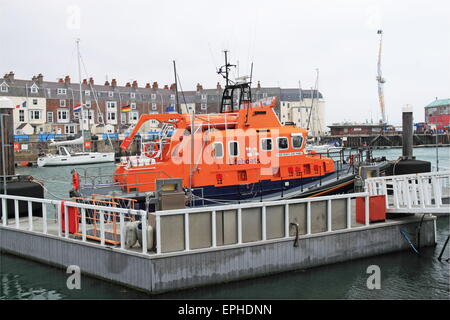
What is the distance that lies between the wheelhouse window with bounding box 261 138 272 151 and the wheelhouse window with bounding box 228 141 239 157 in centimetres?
104

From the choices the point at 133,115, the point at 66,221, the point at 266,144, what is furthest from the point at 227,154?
the point at 133,115

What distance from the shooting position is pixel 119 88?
82.9 m

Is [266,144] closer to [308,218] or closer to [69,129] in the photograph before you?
[308,218]

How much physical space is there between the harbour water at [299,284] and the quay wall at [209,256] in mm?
197

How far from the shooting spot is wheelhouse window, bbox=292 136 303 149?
16375 millimetres

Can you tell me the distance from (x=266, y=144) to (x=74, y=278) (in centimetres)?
821

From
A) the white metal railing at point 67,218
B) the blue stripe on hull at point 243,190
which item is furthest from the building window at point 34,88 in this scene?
the blue stripe on hull at point 243,190

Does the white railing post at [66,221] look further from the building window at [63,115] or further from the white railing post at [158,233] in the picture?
the building window at [63,115]

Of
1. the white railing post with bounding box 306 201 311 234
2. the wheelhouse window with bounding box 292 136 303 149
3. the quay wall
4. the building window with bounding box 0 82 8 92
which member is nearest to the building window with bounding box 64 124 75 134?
the building window with bounding box 0 82 8 92

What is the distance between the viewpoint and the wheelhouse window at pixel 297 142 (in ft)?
53.7

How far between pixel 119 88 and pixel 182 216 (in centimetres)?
7704

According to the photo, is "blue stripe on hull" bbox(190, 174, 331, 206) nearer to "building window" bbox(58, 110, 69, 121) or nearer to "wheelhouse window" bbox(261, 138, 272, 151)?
"wheelhouse window" bbox(261, 138, 272, 151)

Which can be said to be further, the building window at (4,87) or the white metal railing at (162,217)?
the building window at (4,87)
